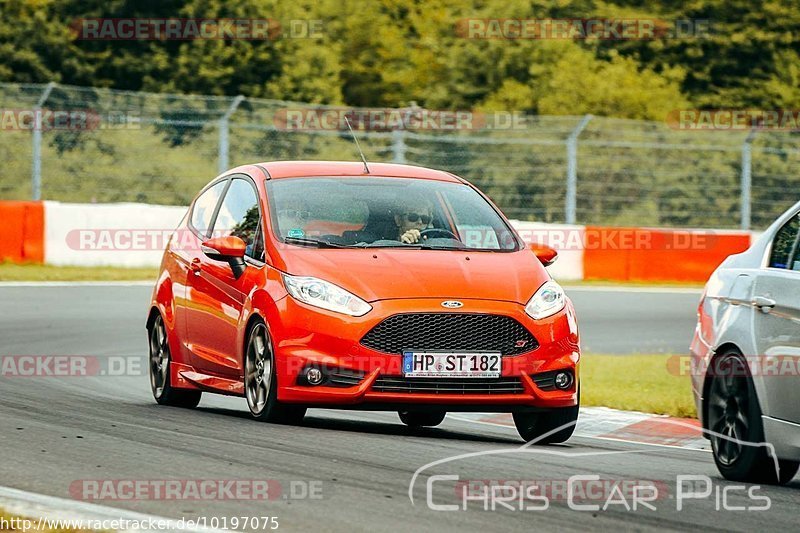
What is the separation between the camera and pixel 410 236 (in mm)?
10195

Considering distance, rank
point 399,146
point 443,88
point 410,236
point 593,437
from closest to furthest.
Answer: point 410,236 → point 593,437 → point 399,146 → point 443,88

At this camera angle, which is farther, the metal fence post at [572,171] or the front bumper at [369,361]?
the metal fence post at [572,171]

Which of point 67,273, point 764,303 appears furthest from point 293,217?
point 67,273

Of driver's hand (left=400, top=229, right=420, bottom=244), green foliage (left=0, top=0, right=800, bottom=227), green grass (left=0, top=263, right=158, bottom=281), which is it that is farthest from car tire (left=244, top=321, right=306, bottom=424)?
green foliage (left=0, top=0, right=800, bottom=227)

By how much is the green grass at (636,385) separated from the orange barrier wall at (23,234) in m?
11.5

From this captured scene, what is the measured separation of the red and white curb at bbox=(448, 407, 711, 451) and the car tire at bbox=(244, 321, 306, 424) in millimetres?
1966

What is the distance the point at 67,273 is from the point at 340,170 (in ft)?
50.4

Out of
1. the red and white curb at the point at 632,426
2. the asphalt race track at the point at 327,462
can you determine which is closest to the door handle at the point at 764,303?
the asphalt race track at the point at 327,462

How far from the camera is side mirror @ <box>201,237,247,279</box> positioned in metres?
10.0

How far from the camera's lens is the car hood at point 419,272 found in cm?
934

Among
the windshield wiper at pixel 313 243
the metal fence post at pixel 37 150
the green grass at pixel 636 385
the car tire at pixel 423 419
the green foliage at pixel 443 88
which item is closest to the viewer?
the windshield wiper at pixel 313 243

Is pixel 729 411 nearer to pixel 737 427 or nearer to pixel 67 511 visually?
pixel 737 427

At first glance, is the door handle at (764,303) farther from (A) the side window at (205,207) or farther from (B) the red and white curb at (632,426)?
(A) the side window at (205,207)

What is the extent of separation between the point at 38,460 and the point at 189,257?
3.47 metres
